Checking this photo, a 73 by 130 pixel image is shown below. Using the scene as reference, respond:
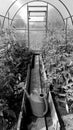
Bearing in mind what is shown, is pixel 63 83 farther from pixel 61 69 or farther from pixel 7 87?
pixel 7 87

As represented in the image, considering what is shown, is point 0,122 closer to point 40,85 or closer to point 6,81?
point 6,81

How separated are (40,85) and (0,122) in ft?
7.50

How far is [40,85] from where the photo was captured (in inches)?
166

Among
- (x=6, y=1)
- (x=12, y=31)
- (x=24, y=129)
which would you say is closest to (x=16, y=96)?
(x=24, y=129)

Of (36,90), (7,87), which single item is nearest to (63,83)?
(36,90)

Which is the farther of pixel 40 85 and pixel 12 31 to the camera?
pixel 40 85

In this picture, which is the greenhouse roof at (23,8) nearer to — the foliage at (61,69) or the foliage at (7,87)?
the foliage at (61,69)

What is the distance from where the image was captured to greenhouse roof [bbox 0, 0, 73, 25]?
7165 mm

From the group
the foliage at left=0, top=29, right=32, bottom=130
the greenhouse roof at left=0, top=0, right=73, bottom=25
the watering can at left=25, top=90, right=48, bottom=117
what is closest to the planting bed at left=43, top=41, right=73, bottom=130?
the watering can at left=25, top=90, right=48, bottom=117

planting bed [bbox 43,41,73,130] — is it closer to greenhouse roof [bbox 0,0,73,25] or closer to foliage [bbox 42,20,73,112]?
foliage [bbox 42,20,73,112]

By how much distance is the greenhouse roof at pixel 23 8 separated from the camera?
282 inches

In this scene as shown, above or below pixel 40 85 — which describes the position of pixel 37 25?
above

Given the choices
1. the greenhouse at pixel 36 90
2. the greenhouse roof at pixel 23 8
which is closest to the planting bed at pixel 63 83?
the greenhouse at pixel 36 90

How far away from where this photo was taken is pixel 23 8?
8.59 meters
